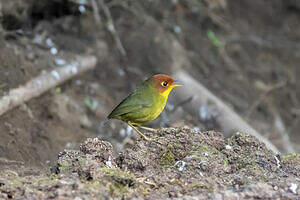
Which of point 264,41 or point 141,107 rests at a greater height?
point 264,41

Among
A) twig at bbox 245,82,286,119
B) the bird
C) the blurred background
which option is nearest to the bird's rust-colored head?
the bird

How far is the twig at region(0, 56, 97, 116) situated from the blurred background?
0.32ft

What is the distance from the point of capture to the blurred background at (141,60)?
216 inches

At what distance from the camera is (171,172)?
2998mm

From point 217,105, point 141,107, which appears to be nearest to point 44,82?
point 141,107

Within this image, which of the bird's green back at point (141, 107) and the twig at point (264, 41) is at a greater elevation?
the twig at point (264, 41)

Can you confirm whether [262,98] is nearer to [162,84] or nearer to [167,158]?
[162,84]

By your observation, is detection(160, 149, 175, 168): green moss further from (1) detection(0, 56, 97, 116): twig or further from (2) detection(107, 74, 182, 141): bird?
(1) detection(0, 56, 97, 116): twig

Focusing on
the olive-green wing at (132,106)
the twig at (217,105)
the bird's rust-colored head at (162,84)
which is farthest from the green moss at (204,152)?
the twig at (217,105)

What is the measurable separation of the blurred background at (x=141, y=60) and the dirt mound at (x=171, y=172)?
1.99m

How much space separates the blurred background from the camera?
18.0ft

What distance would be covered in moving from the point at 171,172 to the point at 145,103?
1.39 metres

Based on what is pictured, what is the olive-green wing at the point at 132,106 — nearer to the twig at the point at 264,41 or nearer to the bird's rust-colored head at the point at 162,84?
the bird's rust-colored head at the point at 162,84

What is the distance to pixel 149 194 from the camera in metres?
2.69
